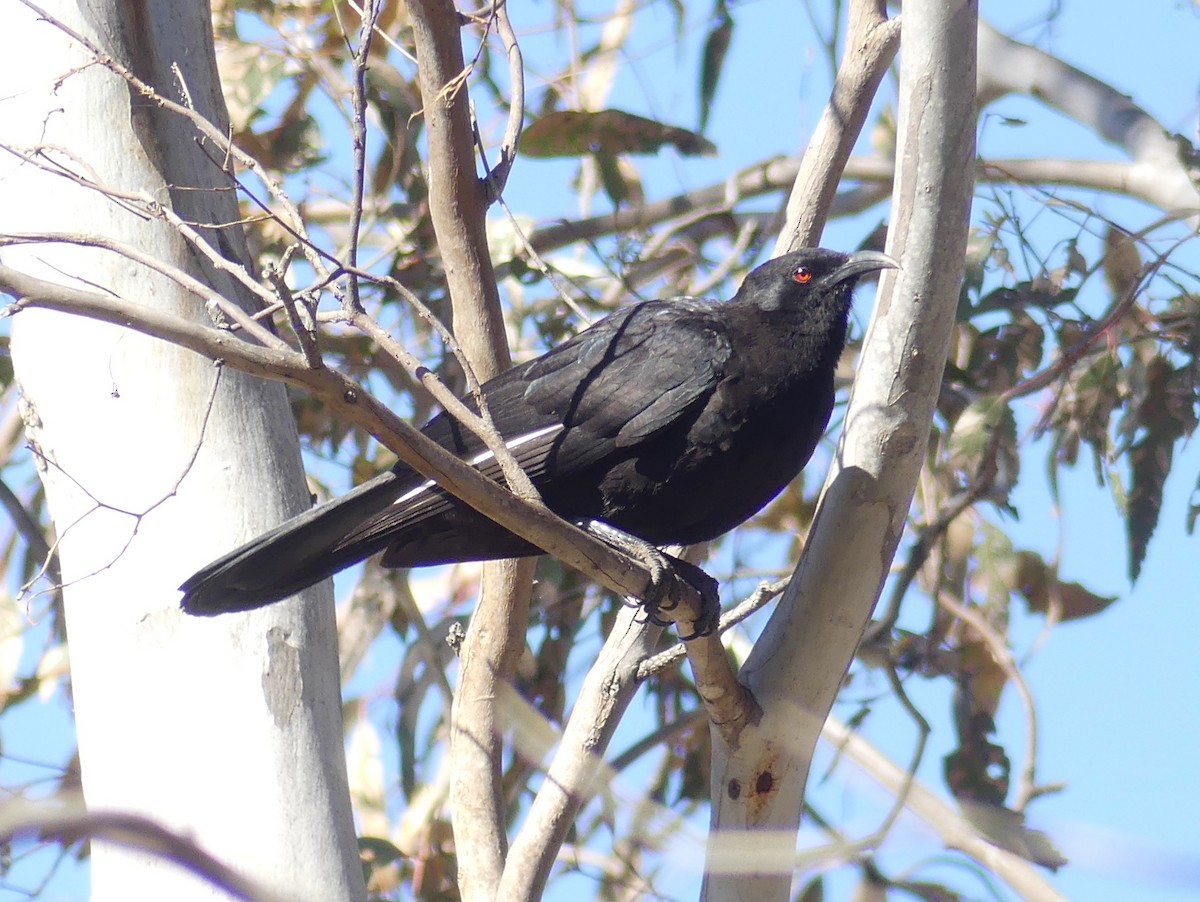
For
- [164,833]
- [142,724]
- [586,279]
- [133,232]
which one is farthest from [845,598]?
[586,279]

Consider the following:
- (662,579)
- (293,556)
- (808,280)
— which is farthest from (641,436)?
(293,556)

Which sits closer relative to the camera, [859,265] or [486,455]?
[486,455]

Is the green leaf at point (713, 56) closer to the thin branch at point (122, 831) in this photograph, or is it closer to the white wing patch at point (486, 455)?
the white wing patch at point (486, 455)

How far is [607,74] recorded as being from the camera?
6.13m

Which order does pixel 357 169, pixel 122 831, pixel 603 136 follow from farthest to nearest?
pixel 603 136
pixel 357 169
pixel 122 831

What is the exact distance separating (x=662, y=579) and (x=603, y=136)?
2217 millimetres

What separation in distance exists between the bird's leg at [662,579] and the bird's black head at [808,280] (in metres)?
0.76

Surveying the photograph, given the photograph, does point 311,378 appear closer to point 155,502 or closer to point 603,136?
point 155,502

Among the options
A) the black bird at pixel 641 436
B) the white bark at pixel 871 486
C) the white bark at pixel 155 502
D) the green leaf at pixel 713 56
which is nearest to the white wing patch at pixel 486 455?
the black bird at pixel 641 436

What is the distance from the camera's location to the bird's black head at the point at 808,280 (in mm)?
3598

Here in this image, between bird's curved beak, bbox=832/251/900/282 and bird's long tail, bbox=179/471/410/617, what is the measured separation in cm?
131

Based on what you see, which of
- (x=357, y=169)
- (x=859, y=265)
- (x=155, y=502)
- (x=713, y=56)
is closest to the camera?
(x=357, y=169)

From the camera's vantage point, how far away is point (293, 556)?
281 centimetres

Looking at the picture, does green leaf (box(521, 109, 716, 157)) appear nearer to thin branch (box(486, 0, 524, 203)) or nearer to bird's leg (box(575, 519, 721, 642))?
thin branch (box(486, 0, 524, 203))
